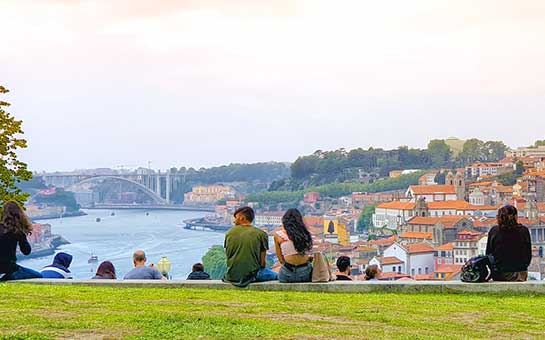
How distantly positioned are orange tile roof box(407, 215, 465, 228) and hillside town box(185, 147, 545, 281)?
0.06m

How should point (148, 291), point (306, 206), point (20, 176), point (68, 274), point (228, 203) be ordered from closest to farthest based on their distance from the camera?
point (148, 291) → point (68, 274) → point (20, 176) → point (306, 206) → point (228, 203)

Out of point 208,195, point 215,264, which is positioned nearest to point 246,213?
point 215,264

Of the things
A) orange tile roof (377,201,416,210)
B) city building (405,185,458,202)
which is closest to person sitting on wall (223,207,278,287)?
orange tile roof (377,201,416,210)

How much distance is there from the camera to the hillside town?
41219 mm

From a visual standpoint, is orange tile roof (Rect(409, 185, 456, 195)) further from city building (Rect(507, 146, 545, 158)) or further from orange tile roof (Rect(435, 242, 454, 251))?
orange tile roof (Rect(435, 242, 454, 251))

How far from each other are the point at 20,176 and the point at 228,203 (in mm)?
65997

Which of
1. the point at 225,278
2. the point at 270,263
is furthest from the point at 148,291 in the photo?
the point at 270,263

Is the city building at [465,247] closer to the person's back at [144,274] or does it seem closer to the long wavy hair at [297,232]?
the person's back at [144,274]

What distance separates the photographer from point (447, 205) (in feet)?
183

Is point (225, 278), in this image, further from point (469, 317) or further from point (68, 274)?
point (469, 317)

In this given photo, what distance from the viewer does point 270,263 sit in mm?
41062

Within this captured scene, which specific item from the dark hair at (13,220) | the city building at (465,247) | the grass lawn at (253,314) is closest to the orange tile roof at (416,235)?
the city building at (465,247)

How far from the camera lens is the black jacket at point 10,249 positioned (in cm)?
478

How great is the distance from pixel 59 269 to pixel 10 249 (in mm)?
492
